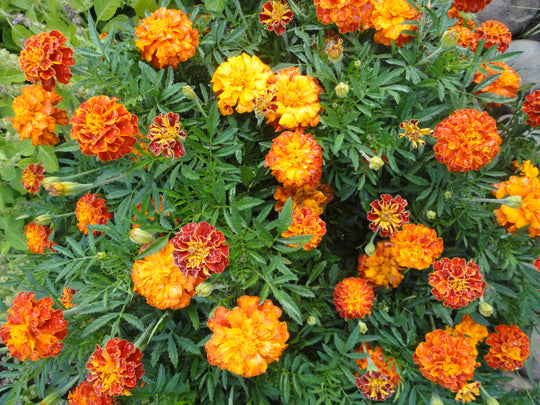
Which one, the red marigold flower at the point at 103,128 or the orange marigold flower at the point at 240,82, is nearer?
the red marigold flower at the point at 103,128

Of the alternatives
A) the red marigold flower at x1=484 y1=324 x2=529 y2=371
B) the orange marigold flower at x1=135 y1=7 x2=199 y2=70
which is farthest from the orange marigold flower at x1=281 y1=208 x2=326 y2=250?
the red marigold flower at x1=484 y1=324 x2=529 y2=371

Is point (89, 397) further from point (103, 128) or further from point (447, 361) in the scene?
point (447, 361)

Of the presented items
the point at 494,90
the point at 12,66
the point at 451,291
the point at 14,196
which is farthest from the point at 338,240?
the point at 14,196

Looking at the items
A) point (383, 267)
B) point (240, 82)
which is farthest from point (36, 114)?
point (383, 267)

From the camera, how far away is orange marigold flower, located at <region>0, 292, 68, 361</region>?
1.16 meters

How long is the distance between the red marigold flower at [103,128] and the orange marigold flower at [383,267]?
1.06 metres

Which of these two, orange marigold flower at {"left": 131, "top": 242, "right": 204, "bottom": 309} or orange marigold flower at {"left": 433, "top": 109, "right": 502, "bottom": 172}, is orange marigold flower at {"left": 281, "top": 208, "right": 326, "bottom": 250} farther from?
orange marigold flower at {"left": 433, "top": 109, "right": 502, "bottom": 172}

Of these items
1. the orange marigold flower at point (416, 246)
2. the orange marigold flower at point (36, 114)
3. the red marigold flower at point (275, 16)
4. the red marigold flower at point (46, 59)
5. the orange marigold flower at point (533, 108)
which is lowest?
the orange marigold flower at point (416, 246)

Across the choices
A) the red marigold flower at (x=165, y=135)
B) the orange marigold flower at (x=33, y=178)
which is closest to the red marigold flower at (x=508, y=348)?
the red marigold flower at (x=165, y=135)

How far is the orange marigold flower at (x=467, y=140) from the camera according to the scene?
4.02 ft

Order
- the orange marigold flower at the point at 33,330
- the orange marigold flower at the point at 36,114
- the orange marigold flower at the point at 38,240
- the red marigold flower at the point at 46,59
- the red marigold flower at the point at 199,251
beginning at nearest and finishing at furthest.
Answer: the red marigold flower at the point at 199,251, the orange marigold flower at the point at 33,330, the red marigold flower at the point at 46,59, the orange marigold flower at the point at 36,114, the orange marigold flower at the point at 38,240

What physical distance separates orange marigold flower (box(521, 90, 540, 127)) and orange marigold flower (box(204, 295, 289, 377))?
52.9 inches

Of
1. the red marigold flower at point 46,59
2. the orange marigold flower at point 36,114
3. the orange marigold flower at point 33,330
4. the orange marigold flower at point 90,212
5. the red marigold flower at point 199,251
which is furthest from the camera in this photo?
the orange marigold flower at point 90,212

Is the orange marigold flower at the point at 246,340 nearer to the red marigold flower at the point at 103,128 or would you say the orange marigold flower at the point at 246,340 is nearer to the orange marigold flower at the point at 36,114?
the red marigold flower at the point at 103,128
